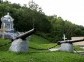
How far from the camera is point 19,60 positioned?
10398mm

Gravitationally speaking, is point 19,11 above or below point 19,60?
above

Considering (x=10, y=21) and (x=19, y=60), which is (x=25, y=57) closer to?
(x=19, y=60)

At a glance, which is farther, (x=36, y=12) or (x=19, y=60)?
(x=36, y=12)

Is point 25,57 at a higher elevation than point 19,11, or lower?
lower

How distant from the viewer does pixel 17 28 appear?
2090 inches

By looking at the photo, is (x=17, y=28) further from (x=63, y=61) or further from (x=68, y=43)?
(x=63, y=61)

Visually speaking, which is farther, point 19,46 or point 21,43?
point 21,43

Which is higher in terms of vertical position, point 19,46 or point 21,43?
point 21,43

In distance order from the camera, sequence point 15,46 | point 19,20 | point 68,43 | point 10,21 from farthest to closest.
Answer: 1. point 19,20
2. point 10,21
3. point 68,43
4. point 15,46

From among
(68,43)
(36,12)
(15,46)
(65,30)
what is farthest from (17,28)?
(15,46)

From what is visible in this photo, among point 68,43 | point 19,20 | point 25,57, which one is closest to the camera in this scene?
point 25,57

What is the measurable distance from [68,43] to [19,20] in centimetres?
3740

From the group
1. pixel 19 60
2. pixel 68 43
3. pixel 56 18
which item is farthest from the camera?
pixel 56 18

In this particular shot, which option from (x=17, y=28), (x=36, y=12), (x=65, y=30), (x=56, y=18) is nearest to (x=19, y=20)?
(x=17, y=28)
